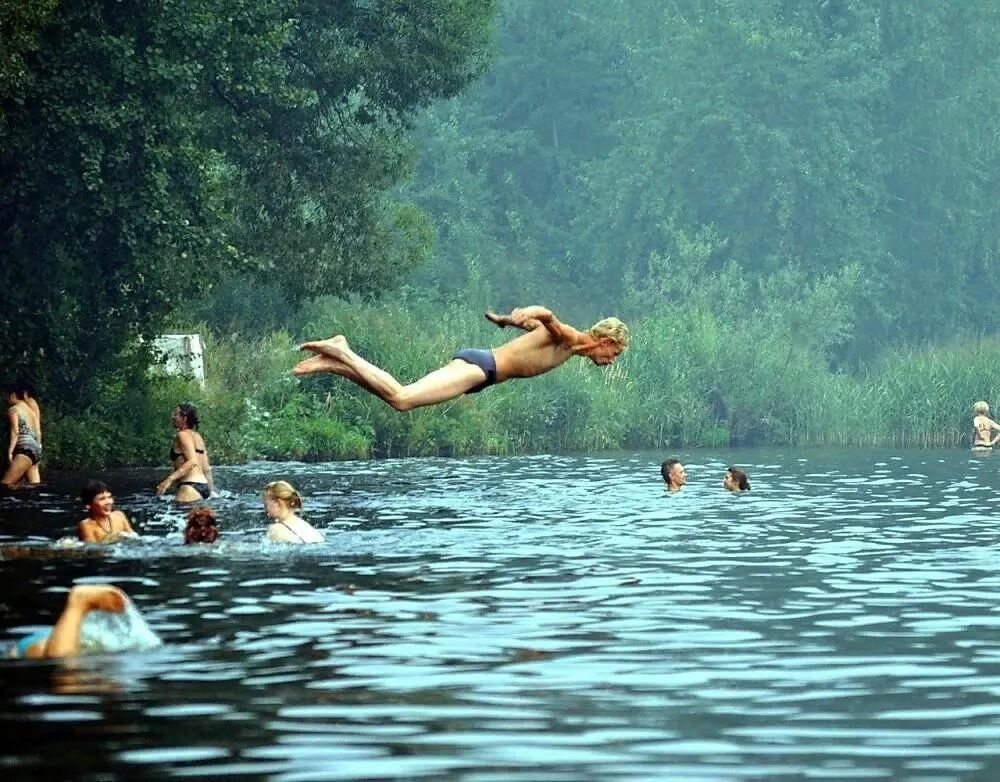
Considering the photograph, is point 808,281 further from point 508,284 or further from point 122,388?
point 122,388

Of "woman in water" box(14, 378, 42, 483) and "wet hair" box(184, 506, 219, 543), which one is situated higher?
"woman in water" box(14, 378, 42, 483)

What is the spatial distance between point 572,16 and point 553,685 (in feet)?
228

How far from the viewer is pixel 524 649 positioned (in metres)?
13.8

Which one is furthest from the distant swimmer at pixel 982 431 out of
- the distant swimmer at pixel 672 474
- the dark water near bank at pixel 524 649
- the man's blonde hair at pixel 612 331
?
the man's blonde hair at pixel 612 331

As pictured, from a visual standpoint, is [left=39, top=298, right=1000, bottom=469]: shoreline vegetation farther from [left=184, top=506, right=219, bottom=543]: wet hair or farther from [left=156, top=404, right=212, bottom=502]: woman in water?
[left=184, top=506, right=219, bottom=543]: wet hair

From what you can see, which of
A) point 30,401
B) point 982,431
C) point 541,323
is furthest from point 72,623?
point 982,431

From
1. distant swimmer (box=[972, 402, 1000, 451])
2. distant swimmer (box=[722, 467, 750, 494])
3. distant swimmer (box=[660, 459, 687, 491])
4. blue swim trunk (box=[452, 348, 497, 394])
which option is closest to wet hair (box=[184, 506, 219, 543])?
blue swim trunk (box=[452, 348, 497, 394])

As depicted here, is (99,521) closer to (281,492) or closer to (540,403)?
(281,492)

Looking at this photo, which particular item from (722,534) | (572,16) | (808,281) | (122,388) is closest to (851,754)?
(722,534)

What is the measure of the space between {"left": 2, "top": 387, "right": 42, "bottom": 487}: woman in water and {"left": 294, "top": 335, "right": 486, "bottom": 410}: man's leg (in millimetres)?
12008

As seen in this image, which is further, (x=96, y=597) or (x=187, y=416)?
(x=187, y=416)

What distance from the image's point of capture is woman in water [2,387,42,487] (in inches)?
1182

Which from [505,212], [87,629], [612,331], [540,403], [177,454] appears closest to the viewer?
[87,629]

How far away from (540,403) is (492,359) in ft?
87.9
